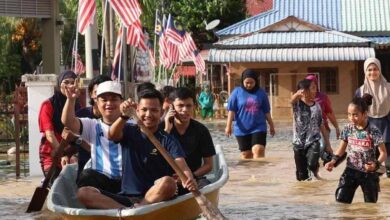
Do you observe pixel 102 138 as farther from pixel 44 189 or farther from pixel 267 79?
pixel 267 79

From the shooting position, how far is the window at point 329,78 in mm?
40469

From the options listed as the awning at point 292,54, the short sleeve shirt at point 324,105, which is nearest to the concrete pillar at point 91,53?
the short sleeve shirt at point 324,105

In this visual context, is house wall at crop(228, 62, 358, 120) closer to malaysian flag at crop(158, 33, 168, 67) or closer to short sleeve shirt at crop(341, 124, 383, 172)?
malaysian flag at crop(158, 33, 168, 67)

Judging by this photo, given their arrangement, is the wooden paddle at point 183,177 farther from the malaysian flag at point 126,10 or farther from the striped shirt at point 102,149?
the malaysian flag at point 126,10

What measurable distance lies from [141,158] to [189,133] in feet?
4.97

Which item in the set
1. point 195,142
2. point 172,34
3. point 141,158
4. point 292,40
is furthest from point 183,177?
point 292,40

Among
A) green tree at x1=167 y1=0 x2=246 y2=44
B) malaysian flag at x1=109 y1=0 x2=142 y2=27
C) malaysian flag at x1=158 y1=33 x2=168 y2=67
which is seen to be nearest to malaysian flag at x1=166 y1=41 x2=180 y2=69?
malaysian flag at x1=158 y1=33 x2=168 y2=67

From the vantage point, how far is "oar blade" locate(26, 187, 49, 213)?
1020cm

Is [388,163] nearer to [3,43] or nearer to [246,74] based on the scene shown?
[246,74]

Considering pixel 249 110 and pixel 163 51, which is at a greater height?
pixel 163 51

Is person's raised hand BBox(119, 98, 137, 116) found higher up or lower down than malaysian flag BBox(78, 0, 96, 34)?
lower down

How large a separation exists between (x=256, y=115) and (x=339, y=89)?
81.9 feet

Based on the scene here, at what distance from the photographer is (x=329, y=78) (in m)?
40.6

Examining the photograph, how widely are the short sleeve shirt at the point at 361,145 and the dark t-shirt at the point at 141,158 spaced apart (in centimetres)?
275
